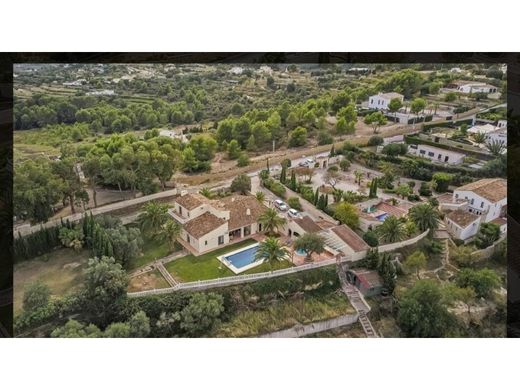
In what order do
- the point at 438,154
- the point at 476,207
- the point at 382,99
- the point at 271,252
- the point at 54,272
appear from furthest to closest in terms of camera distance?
the point at 382,99 → the point at 438,154 → the point at 476,207 → the point at 271,252 → the point at 54,272

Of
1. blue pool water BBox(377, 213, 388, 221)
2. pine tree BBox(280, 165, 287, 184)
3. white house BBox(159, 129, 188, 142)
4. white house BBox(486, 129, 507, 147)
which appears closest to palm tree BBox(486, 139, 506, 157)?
white house BBox(486, 129, 507, 147)

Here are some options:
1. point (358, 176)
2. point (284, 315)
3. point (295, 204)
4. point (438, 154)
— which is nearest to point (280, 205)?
point (295, 204)

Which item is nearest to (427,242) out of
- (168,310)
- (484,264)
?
(484,264)

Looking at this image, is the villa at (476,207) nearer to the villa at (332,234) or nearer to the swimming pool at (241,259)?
the villa at (332,234)

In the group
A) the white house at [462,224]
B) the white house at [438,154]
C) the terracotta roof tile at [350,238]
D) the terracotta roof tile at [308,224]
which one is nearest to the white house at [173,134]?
the terracotta roof tile at [308,224]

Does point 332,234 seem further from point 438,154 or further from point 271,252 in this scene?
point 438,154

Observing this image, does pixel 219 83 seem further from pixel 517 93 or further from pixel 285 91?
pixel 517 93

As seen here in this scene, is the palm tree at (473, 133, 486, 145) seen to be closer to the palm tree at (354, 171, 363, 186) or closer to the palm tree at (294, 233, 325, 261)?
the palm tree at (354, 171, 363, 186)
